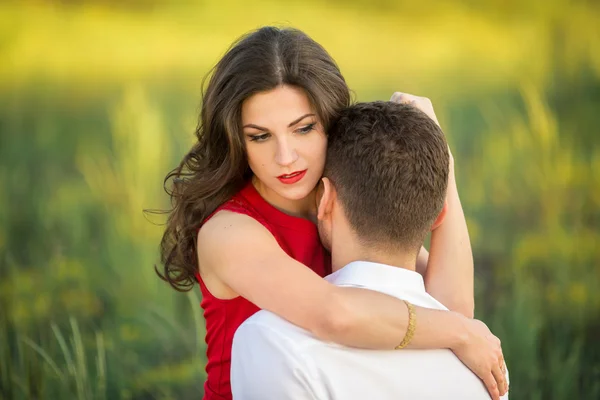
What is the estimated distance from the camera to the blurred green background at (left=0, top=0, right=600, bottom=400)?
12.7 feet

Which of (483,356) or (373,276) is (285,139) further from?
(483,356)

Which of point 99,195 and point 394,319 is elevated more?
point 394,319

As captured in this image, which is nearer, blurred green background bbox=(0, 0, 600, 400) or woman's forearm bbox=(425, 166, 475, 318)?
woman's forearm bbox=(425, 166, 475, 318)

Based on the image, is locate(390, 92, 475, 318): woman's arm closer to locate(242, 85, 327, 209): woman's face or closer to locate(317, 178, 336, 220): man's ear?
locate(242, 85, 327, 209): woman's face

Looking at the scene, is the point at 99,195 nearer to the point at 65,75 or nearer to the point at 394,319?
the point at 65,75

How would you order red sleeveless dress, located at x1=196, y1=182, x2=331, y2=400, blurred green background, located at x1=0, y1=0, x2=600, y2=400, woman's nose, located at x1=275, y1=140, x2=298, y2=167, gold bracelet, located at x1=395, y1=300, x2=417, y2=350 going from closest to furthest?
gold bracelet, located at x1=395, y1=300, x2=417, y2=350
woman's nose, located at x1=275, y1=140, x2=298, y2=167
red sleeveless dress, located at x1=196, y1=182, x2=331, y2=400
blurred green background, located at x1=0, y1=0, x2=600, y2=400

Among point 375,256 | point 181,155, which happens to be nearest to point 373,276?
point 375,256

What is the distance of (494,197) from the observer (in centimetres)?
424

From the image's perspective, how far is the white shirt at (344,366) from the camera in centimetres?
172

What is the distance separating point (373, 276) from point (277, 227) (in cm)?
47

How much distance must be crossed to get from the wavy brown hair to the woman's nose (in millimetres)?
112

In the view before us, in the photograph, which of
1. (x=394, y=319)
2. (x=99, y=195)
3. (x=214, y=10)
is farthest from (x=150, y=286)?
(x=394, y=319)

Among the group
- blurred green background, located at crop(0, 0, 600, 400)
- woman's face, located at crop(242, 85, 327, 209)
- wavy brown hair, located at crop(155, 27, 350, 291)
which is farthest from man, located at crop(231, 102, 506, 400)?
blurred green background, located at crop(0, 0, 600, 400)

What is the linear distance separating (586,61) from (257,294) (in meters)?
2.97
